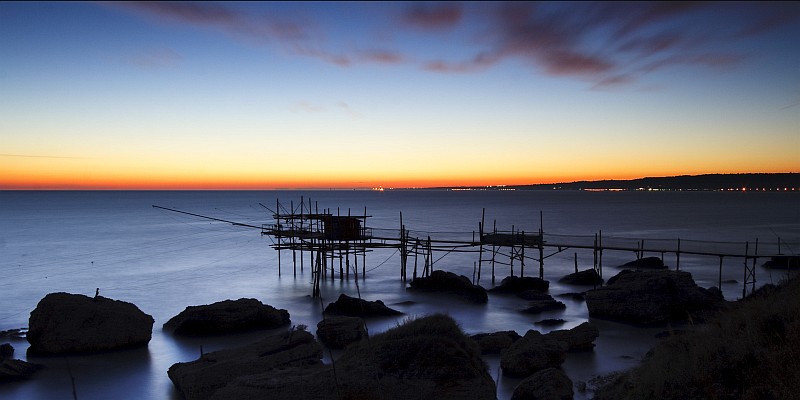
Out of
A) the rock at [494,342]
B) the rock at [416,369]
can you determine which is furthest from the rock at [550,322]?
the rock at [416,369]

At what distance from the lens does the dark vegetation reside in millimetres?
9547

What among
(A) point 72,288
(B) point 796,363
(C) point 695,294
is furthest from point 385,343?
(A) point 72,288

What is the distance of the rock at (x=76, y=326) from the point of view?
18.6m

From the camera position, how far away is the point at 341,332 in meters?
18.8

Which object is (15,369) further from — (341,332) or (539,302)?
(539,302)

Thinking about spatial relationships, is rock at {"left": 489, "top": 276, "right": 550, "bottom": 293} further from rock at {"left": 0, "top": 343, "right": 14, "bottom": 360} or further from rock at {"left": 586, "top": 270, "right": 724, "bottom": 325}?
rock at {"left": 0, "top": 343, "right": 14, "bottom": 360}

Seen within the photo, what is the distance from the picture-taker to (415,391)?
364 inches

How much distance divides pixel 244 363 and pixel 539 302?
16.9 metres

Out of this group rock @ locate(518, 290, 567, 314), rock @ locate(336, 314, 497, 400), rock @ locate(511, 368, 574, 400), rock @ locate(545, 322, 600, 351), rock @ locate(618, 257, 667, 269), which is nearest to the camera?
rock @ locate(336, 314, 497, 400)

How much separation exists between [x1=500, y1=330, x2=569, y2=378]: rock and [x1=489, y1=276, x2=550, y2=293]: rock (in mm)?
14254

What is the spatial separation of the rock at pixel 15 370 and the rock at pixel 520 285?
825 inches

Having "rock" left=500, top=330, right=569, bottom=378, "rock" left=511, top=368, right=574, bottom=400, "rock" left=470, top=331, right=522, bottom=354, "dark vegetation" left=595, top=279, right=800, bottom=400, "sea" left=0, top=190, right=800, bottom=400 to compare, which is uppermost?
"dark vegetation" left=595, top=279, right=800, bottom=400

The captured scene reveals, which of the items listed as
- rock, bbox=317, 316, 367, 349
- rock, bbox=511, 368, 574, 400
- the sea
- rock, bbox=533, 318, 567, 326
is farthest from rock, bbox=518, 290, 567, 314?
rock, bbox=511, 368, 574, 400

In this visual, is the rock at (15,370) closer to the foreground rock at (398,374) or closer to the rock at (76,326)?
the rock at (76,326)
